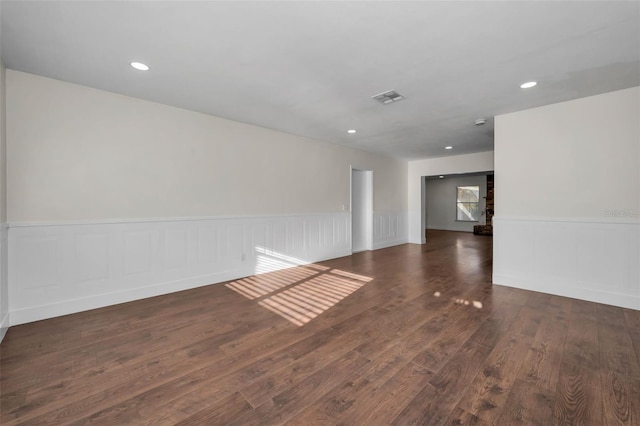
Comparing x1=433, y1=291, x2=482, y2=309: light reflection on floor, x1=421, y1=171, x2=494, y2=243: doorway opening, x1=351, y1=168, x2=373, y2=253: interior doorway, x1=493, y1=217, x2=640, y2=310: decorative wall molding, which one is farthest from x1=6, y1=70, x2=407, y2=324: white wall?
x1=421, y1=171, x2=494, y2=243: doorway opening

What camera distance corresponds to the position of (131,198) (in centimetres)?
339

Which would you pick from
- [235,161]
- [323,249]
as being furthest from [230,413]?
[323,249]

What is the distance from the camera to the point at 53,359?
2105 mm

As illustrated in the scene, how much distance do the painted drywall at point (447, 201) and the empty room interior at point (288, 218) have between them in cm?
A: 768

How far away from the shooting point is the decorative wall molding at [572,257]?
10.4ft

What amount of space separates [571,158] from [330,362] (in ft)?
13.0

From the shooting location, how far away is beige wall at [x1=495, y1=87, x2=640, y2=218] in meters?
3.16

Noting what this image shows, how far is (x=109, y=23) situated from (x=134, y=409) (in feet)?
8.65

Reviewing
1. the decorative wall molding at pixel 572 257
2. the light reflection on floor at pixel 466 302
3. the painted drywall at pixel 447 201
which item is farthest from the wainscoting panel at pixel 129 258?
the painted drywall at pixel 447 201

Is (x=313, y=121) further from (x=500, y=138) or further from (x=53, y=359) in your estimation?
(x=53, y=359)

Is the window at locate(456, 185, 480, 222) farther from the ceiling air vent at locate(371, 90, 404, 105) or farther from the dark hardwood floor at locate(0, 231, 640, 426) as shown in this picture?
the ceiling air vent at locate(371, 90, 404, 105)

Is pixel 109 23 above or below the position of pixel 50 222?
above

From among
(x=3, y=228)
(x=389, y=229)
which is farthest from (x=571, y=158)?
(x=3, y=228)

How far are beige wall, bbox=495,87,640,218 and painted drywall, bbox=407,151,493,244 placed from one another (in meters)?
2.86
